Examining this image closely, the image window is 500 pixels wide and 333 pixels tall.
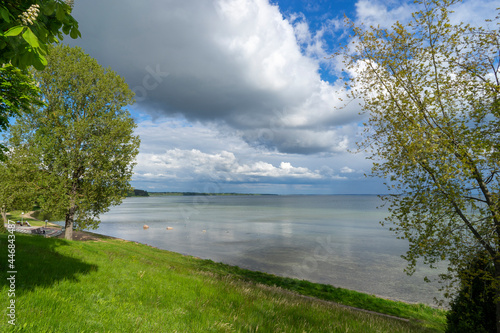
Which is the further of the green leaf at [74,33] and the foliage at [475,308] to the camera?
the foliage at [475,308]

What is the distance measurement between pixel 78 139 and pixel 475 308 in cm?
3187

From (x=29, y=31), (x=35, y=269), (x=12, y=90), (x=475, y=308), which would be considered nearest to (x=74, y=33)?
(x=29, y=31)

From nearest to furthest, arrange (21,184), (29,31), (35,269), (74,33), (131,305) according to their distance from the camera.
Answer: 1. (29,31)
2. (74,33)
3. (131,305)
4. (35,269)
5. (21,184)

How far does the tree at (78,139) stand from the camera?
78.5 ft

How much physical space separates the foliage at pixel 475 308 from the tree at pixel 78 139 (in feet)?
91.3

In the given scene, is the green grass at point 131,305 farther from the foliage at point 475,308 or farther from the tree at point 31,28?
the foliage at point 475,308

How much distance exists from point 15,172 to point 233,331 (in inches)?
1183

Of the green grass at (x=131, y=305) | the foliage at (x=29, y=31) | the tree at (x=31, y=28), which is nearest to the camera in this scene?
the foliage at (x=29, y=31)

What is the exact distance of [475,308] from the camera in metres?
10.8

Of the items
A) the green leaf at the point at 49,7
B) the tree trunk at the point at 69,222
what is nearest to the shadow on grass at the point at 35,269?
the green leaf at the point at 49,7

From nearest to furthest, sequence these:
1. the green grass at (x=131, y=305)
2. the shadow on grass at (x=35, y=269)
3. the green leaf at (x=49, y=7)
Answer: the green leaf at (x=49, y=7)
the green grass at (x=131, y=305)
the shadow on grass at (x=35, y=269)

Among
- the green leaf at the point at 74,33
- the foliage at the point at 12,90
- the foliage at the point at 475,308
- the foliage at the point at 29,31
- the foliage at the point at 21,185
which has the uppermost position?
the foliage at the point at 12,90

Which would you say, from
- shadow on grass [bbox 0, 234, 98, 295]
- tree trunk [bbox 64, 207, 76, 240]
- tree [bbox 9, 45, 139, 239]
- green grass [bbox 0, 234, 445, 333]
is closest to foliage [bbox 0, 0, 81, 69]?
green grass [bbox 0, 234, 445, 333]

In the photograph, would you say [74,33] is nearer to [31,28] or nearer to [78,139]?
[31,28]
